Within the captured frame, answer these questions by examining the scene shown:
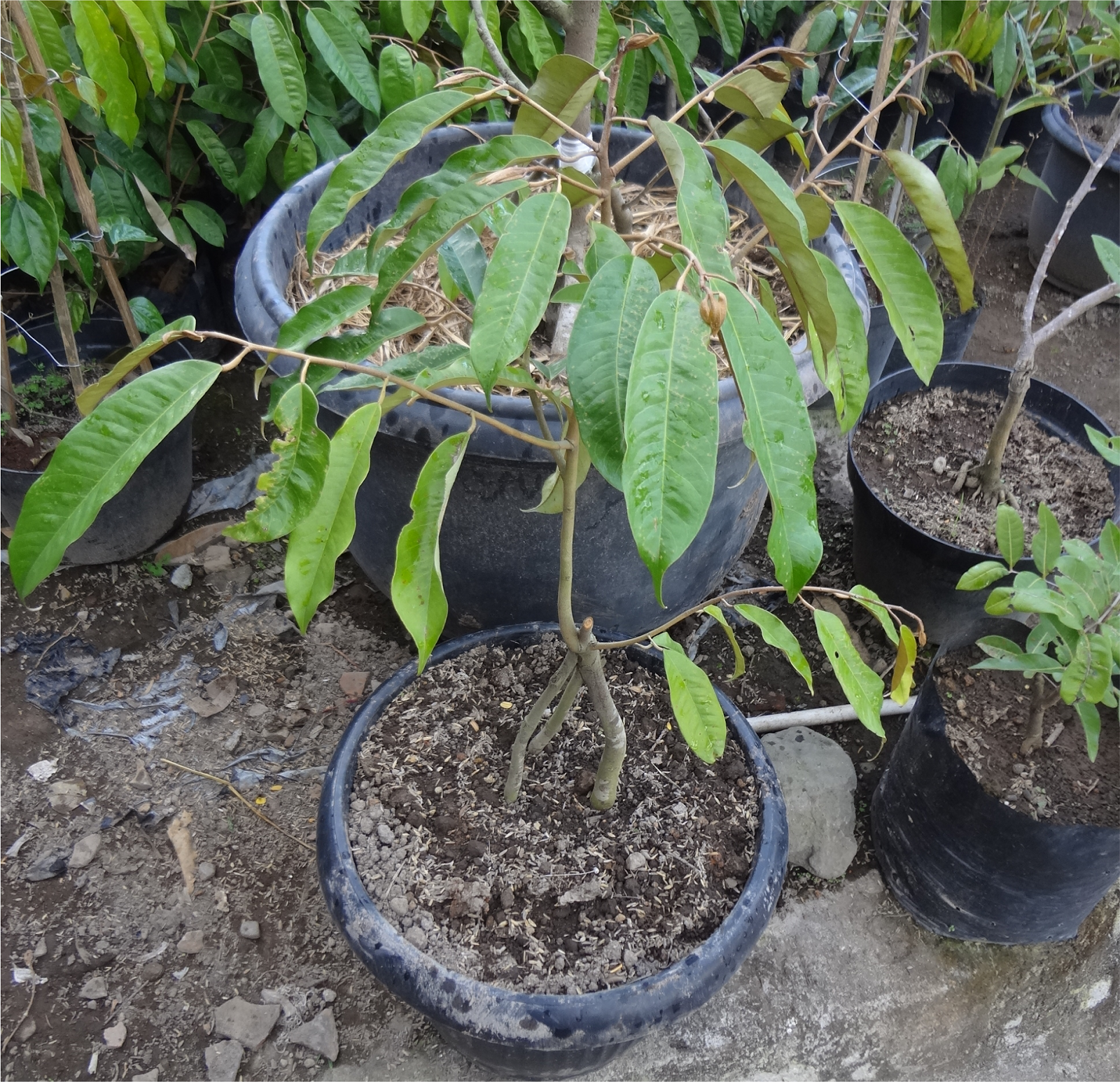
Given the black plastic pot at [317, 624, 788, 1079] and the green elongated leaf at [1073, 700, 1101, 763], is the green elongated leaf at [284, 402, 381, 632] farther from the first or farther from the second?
the green elongated leaf at [1073, 700, 1101, 763]

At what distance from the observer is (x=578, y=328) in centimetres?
59

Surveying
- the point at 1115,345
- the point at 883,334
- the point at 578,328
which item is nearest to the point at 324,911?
the point at 578,328

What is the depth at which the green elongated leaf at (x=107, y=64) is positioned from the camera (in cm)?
129

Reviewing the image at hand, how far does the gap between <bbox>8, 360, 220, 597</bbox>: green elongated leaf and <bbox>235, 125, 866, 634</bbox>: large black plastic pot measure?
0.51 m

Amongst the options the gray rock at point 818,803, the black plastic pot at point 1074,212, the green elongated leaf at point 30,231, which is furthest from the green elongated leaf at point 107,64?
the black plastic pot at point 1074,212

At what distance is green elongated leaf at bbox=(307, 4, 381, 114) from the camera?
1.67m

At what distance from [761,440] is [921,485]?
1.42m

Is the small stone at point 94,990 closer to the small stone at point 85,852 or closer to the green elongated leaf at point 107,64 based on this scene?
the small stone at point 85,852

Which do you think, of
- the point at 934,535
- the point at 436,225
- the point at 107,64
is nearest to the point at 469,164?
the point at 436,225

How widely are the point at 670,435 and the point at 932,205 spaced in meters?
0.47

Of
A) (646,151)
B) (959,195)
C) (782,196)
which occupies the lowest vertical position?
(959,195)

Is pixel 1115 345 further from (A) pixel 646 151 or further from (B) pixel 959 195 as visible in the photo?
(A) pixel 646 151

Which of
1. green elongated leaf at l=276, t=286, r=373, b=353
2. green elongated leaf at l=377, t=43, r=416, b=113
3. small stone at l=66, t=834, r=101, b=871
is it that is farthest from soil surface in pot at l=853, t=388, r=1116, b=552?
small stone at l=66, t=834, r=101, b=871

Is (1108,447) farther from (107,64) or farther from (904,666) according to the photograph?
(107,64)
